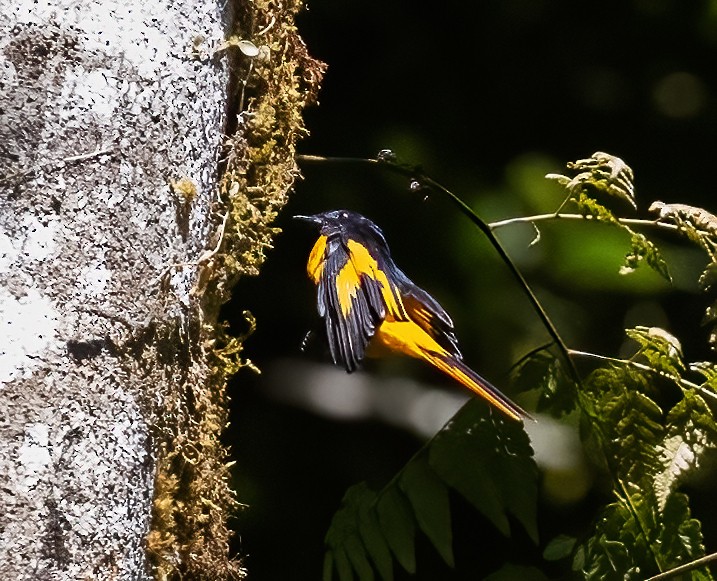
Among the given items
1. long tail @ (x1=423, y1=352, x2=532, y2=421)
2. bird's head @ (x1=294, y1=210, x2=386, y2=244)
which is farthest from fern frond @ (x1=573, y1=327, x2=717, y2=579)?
bird's head @ (x1=294, y1=210, x2=386, y2=244)

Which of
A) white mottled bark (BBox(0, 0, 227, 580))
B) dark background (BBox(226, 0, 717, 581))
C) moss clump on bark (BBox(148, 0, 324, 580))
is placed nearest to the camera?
white mottled bark (BBox(0, 0, 227, 580))

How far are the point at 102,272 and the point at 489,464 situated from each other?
90cm

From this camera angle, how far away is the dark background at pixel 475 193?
282 cm

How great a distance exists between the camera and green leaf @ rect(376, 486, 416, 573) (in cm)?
185

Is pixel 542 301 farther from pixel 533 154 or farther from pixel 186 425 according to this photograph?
pixel 186 425

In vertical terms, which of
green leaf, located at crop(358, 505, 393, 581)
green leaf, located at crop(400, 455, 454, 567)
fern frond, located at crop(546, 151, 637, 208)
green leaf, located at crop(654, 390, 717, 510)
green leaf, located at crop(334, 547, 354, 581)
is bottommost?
green leaf, located at crop(334, 547, 354, 581)

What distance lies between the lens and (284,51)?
1.96 m

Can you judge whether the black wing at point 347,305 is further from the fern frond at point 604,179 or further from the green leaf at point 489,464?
the fern frond at point 604,179

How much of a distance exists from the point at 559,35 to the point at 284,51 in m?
1.58

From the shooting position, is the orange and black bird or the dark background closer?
the orange and black bird

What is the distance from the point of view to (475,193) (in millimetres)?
2871

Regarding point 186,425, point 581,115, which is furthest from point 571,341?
point 186,425

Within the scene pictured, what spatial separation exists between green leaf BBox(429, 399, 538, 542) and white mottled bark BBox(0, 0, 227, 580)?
685 mm

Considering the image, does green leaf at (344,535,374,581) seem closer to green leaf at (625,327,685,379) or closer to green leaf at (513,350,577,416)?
green leaf at (513,350,577,416)
